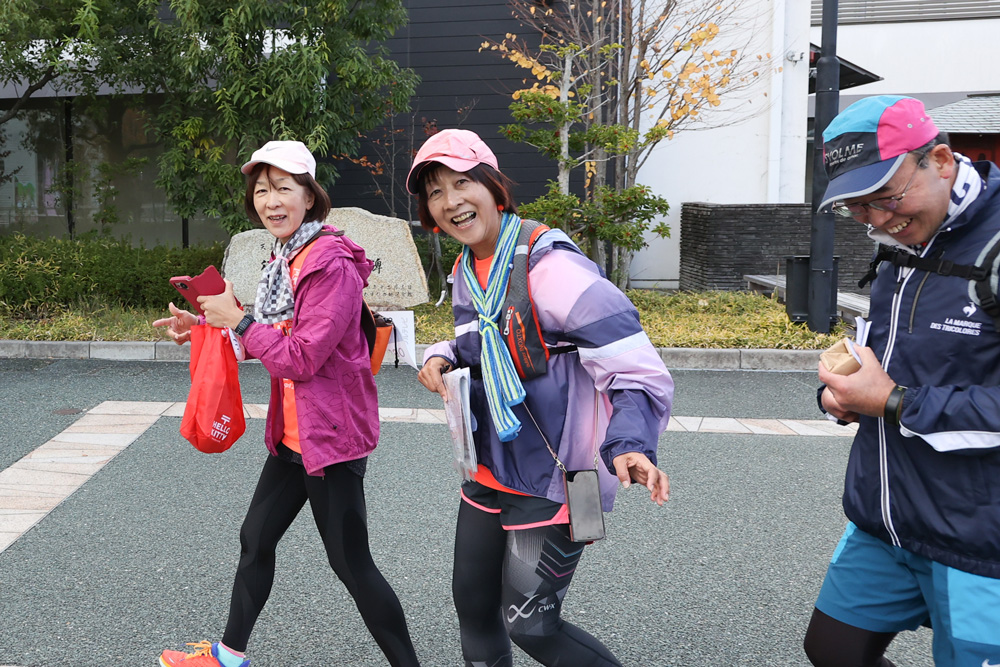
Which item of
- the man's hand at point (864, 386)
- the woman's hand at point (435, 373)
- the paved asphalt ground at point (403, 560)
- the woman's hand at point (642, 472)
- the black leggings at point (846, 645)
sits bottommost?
the paved asphalt ground at point (403, 560)

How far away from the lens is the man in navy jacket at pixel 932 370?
193 centimetres

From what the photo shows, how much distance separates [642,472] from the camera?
211 centimetres

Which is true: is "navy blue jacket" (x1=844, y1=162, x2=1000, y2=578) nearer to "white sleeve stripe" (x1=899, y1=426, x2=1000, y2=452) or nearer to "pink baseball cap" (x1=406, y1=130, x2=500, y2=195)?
"white sleeve stripe" (x1=899, y1=426, x2=1000, y2=452)

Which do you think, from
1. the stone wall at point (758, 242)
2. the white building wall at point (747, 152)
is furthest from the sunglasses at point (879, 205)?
the white building wall at point (747, 152)

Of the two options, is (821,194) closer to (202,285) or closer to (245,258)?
(245,258)

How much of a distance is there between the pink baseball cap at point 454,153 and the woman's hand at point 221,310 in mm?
750

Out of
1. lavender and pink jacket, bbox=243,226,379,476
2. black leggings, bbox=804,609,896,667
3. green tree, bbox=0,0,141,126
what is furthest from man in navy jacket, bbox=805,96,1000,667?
green tree, bbox=0,0,141,126

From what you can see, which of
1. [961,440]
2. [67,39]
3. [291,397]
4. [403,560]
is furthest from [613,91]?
[961,440]

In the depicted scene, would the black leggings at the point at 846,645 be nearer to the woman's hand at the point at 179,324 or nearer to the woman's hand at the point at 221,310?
the woman's hand at the point at 221,310

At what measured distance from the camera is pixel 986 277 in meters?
1.90

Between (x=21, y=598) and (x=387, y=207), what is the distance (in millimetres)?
11548

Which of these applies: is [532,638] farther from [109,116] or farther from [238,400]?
[109,116]

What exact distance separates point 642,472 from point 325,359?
114cm

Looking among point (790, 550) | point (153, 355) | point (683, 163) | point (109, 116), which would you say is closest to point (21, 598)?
point (790, 550)
